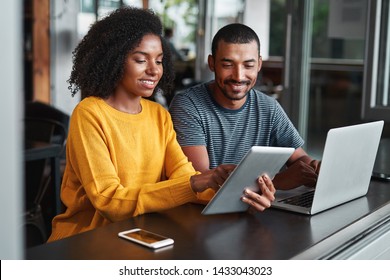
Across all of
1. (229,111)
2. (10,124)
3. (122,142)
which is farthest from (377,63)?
(10,124)

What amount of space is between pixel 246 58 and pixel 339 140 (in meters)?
0.60

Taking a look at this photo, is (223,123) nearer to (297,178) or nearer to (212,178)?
(297,178)

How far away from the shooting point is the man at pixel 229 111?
77.6 inches

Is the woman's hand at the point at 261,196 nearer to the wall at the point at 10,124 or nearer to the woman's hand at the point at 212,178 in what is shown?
the woman's hand at the point at 212,178

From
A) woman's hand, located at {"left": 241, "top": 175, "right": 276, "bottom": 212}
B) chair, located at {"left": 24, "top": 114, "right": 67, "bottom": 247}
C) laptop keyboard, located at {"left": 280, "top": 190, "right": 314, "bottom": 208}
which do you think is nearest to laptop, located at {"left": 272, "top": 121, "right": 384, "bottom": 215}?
laptop keyboard, located at {"left": 280, "top": 190, "right": 314, "bottom": 208}

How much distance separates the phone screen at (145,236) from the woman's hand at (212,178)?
0.89 ft

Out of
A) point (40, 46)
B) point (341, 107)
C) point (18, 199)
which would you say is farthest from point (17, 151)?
point (341, 107)

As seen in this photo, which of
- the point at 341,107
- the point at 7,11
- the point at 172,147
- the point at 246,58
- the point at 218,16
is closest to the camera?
the point at 7,11

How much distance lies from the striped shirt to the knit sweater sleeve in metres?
0.16

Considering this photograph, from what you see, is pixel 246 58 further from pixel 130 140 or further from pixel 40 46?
pixel 40 46

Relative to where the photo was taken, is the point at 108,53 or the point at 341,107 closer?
the point at 108,53

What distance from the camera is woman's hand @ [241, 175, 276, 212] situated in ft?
4.88

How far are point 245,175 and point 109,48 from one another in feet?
1.95

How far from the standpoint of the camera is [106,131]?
1.63 metres
